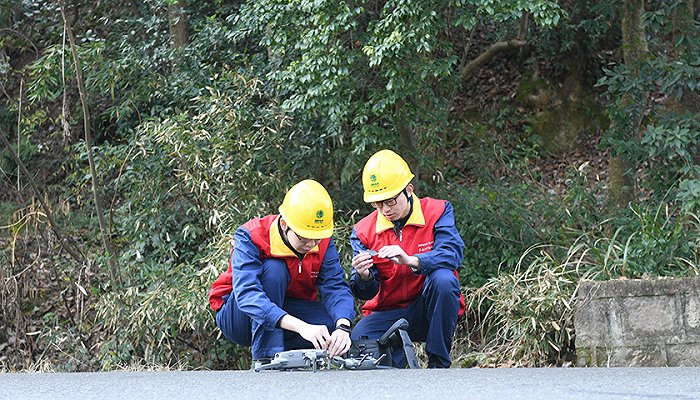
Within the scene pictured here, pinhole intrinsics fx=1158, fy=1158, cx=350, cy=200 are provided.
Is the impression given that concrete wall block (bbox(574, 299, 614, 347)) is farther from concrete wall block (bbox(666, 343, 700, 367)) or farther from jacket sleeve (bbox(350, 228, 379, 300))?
jacket sleeve (bbox(350, 228, 379, 300))

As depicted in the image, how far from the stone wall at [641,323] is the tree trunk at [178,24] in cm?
547

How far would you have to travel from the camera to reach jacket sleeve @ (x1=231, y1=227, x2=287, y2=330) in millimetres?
5988

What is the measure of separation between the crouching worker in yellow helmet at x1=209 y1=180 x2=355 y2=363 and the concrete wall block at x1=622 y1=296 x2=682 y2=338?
5.98ft

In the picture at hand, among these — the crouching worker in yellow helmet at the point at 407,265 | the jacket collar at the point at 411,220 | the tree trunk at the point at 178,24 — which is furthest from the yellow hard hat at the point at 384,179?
the tree trunk at the point at 178,24

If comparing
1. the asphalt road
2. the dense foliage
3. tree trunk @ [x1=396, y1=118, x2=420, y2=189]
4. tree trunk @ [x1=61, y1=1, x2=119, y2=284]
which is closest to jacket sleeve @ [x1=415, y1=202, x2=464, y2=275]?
the asphalt road

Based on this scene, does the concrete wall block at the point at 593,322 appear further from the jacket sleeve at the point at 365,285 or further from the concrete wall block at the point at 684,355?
the jacket sleeve at the point at 365,285

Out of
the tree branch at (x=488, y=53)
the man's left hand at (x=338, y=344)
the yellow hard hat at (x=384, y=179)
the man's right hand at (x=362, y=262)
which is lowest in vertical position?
the man's left hand at (x=338, y=344)

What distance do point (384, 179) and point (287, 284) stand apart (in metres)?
0.83

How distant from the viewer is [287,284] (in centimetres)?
638

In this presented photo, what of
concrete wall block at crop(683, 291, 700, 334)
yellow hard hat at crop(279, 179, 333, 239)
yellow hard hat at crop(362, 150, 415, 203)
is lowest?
concrete wall block at crop(683, 291, 700, 334)

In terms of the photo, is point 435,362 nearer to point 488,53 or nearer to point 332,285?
point 332,285

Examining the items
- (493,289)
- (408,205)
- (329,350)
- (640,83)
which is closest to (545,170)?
(640,83)

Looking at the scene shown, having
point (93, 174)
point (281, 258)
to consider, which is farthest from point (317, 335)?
point (93, 174)

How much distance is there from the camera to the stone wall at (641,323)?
6945 millimetres
